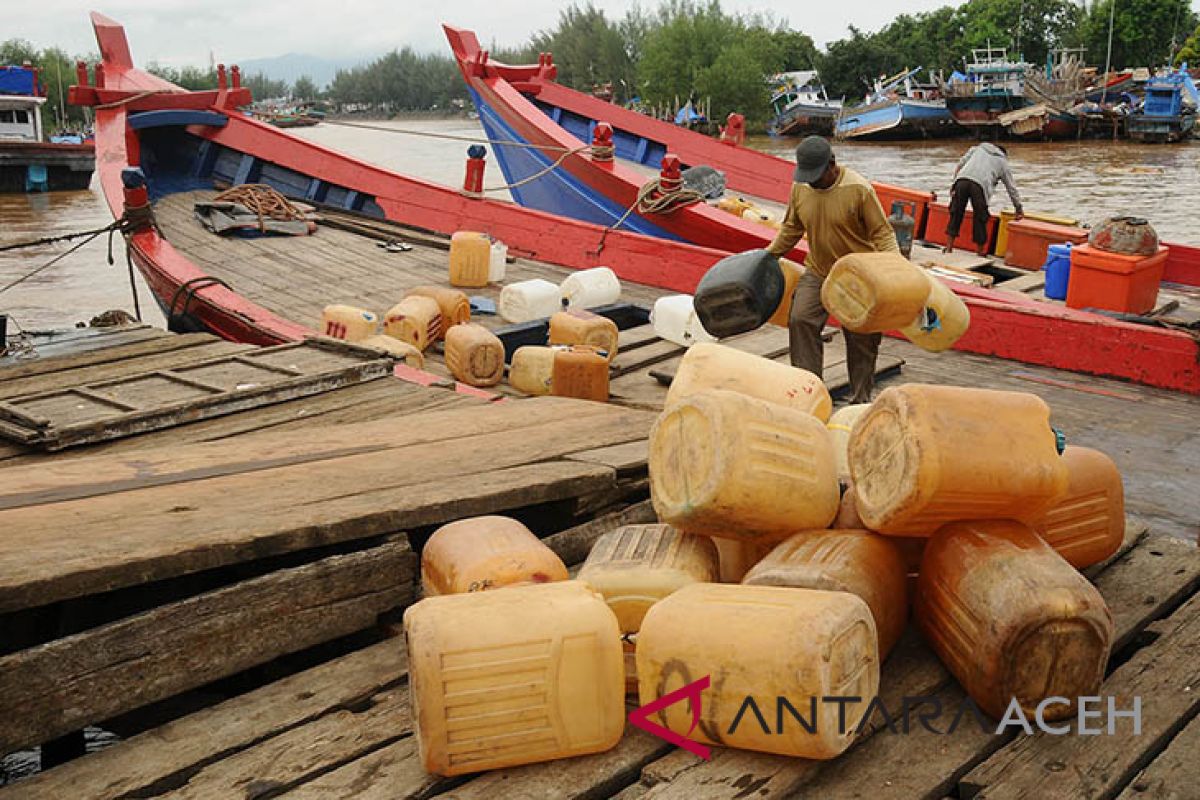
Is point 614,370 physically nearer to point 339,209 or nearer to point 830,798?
point 830,798

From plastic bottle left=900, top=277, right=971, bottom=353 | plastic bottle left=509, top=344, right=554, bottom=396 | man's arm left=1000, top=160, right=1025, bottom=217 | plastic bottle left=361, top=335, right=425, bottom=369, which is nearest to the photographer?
plastic bottle left=900, top=277, right=971, bottom=353

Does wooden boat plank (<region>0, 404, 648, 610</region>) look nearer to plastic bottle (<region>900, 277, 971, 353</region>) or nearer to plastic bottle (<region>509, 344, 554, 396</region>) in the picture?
plastic bottle (<region>900, 277, 971, 353</region>)

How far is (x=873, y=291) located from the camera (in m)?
4.61

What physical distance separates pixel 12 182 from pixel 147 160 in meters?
24.8

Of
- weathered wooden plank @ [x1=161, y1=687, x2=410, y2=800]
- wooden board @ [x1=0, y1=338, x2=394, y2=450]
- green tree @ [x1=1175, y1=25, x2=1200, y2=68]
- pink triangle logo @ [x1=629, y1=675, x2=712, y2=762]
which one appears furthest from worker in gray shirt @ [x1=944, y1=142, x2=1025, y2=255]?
green tree @ [x1=1175, y1=25, x2=1200, y2=68]

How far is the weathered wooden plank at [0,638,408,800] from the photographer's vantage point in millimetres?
2275

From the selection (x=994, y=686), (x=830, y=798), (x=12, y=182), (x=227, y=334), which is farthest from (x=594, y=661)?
(x=12, y=182)

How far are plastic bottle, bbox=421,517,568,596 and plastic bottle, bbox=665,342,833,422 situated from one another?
105 cm

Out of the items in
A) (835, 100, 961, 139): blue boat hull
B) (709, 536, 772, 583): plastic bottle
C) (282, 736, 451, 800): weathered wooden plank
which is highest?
(835, 100, 961, 139): blue boat hull

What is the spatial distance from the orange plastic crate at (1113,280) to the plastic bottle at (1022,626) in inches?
224

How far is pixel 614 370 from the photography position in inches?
260

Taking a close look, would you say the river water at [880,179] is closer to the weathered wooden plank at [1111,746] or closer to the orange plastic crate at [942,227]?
the orange plastic crate at [942,227]

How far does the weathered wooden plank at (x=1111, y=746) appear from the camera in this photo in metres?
2.30

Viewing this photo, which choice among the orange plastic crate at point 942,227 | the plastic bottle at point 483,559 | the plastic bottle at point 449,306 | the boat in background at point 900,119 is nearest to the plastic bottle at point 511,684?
the plastic bottle at point 483,559
